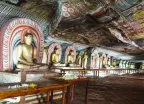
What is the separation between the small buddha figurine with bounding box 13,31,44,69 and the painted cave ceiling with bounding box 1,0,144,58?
141 centimetres

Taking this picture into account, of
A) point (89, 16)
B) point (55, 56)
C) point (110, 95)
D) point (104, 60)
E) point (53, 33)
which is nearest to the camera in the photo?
point (110, 95)

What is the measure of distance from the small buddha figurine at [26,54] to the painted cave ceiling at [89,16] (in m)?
1.41

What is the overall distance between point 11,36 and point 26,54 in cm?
93

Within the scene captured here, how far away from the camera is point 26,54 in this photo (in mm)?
5648

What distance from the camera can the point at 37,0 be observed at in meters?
5.56

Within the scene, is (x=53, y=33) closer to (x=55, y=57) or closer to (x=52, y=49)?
(x=52, y=49)

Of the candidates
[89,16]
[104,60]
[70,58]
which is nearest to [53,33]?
[89,16]

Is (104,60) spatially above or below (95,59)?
below

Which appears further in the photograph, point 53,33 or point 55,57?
point 55,57

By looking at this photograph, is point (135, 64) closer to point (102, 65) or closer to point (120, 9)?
point (102, 65)

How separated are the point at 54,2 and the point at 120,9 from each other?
2.85 meters

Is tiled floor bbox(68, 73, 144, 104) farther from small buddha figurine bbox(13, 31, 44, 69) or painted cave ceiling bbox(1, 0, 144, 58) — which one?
painted cave ceiling bbox(1, 0, 144, 58)

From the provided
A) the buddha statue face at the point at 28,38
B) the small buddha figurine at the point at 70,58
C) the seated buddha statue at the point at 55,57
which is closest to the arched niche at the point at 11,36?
the buddha statue face at the point at 28,38

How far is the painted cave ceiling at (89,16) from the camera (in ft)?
18.6
